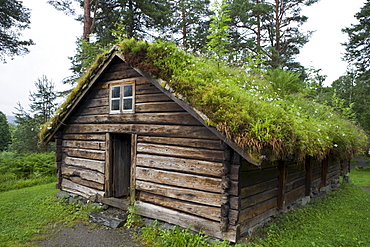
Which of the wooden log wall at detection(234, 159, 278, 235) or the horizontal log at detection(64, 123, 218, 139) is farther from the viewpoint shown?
the horizontal log at detection(64, 123, 218, 139)

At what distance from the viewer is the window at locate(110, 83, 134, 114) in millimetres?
7295

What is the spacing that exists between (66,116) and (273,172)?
22.4 ft

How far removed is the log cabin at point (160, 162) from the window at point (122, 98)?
0.09 feet

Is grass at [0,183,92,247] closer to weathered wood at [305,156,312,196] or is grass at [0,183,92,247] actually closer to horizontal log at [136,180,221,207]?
horizontal log at [136,180,221,207]

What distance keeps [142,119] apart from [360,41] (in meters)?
19.3

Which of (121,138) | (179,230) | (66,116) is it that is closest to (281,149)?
(179,230)

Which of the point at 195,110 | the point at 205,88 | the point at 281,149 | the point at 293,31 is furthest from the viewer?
the point at 293,31

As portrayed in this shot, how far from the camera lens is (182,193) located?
6043 mm

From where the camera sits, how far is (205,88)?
5.58 m

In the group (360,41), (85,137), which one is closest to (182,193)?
(85,137)

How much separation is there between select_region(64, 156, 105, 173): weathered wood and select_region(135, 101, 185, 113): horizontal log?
2.27 m

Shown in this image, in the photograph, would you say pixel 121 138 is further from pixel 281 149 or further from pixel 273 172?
pixel 281 149

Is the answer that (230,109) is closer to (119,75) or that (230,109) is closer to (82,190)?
(119,75)

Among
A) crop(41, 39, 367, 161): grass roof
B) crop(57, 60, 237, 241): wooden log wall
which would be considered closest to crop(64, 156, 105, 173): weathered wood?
crop(57, 60, 237, 241): wooden log wall
